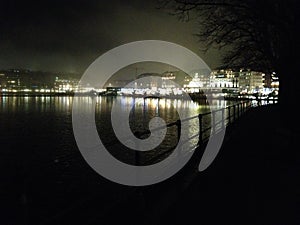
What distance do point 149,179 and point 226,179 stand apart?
6.45ft

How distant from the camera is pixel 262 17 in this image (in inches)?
516

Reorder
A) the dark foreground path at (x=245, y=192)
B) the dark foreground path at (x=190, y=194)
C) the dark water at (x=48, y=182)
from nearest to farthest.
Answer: the dark water at (x=48, y=182)
the dark foreground path at (x=190, y=194)
the dark foreground path at (x=245, y=192)

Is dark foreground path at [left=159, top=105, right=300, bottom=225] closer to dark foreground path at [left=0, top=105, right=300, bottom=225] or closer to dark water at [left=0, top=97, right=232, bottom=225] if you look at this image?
dark foreground path at [left=0, top=105, right=300, bottom=225]

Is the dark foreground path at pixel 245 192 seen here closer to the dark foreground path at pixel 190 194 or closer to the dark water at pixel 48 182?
the dark foreground path at pixel 190 194

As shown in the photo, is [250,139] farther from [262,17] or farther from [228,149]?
[262,17]

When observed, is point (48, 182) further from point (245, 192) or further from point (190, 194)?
point (245, 192)

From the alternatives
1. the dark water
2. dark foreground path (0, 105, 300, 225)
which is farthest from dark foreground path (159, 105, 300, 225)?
the dark water

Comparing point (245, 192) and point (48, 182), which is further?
point (48, 182)

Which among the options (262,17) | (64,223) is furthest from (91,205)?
(262,17)

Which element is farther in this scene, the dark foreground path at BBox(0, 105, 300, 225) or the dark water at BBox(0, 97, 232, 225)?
the dark foreground path at BBox(0, 105, 300, 225)

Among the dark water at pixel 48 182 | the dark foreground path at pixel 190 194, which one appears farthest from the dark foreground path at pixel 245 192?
the dark water at pixel 48 182

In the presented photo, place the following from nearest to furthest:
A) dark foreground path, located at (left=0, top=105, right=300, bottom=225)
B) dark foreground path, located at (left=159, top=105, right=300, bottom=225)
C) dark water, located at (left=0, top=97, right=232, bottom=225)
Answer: dark water, located at (left=0, top=97, right=232, bottom=225), dark foreground path, located at (left=0, top=105, right=300, bottom=225), dark foreground path, located at (left=159, top=105, right=300, bottom=225)

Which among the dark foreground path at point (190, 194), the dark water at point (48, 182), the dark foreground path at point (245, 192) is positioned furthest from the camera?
the dark foreground path at point (245, 192)

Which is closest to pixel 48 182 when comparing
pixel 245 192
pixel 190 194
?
pixel 190 194
